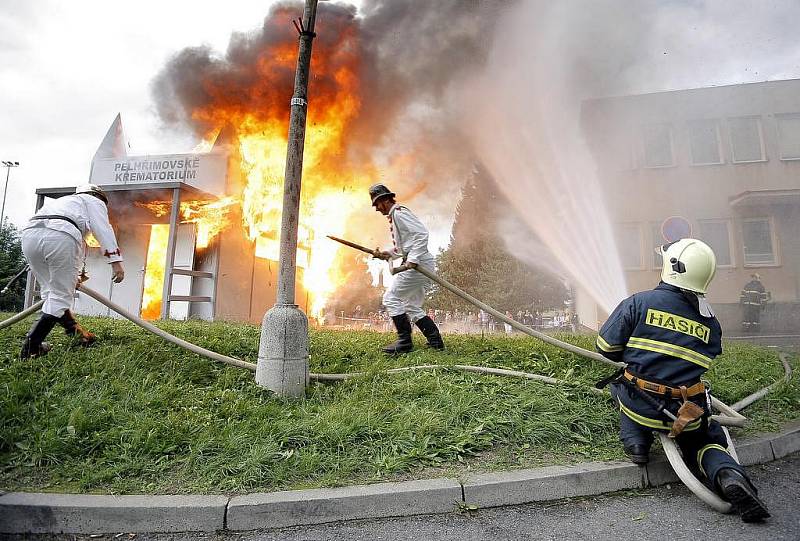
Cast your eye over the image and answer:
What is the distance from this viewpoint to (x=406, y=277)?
5.50 meters

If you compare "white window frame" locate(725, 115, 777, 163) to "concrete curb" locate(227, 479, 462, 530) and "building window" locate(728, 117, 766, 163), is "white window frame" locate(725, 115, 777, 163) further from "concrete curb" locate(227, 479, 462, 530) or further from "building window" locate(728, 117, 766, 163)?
"concrete curb" locate(227, 479, 462, 530)

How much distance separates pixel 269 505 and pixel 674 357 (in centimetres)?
240

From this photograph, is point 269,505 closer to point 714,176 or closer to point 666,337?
point 666,337

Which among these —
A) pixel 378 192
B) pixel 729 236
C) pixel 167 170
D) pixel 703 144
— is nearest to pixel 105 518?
pixel 378 192

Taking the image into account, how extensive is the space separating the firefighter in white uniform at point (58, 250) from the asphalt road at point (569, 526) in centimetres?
272

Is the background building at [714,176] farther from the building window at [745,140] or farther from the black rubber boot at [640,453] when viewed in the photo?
the black rubber boot at [640,453]

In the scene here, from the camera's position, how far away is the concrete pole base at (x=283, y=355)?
390 centimetres

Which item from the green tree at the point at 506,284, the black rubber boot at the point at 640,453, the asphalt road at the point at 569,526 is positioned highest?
the green tree at the point at 506,284

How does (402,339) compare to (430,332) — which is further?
(430,332)

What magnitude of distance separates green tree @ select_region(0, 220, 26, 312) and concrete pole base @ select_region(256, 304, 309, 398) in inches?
894

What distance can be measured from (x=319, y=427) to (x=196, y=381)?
66.2 inches

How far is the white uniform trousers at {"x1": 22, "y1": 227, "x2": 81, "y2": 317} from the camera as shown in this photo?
4.34 metres

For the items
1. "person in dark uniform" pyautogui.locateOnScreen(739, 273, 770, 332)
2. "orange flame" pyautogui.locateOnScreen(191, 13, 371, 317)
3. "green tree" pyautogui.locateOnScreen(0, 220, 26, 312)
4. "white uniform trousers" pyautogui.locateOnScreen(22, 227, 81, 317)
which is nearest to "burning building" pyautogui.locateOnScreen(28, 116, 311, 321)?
"orange flame" pyautogui.locateOnScreen(191, 13, 371, 317)

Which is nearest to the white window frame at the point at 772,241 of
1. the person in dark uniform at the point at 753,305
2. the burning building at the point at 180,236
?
the person in dark uniform at the point at 753,305
